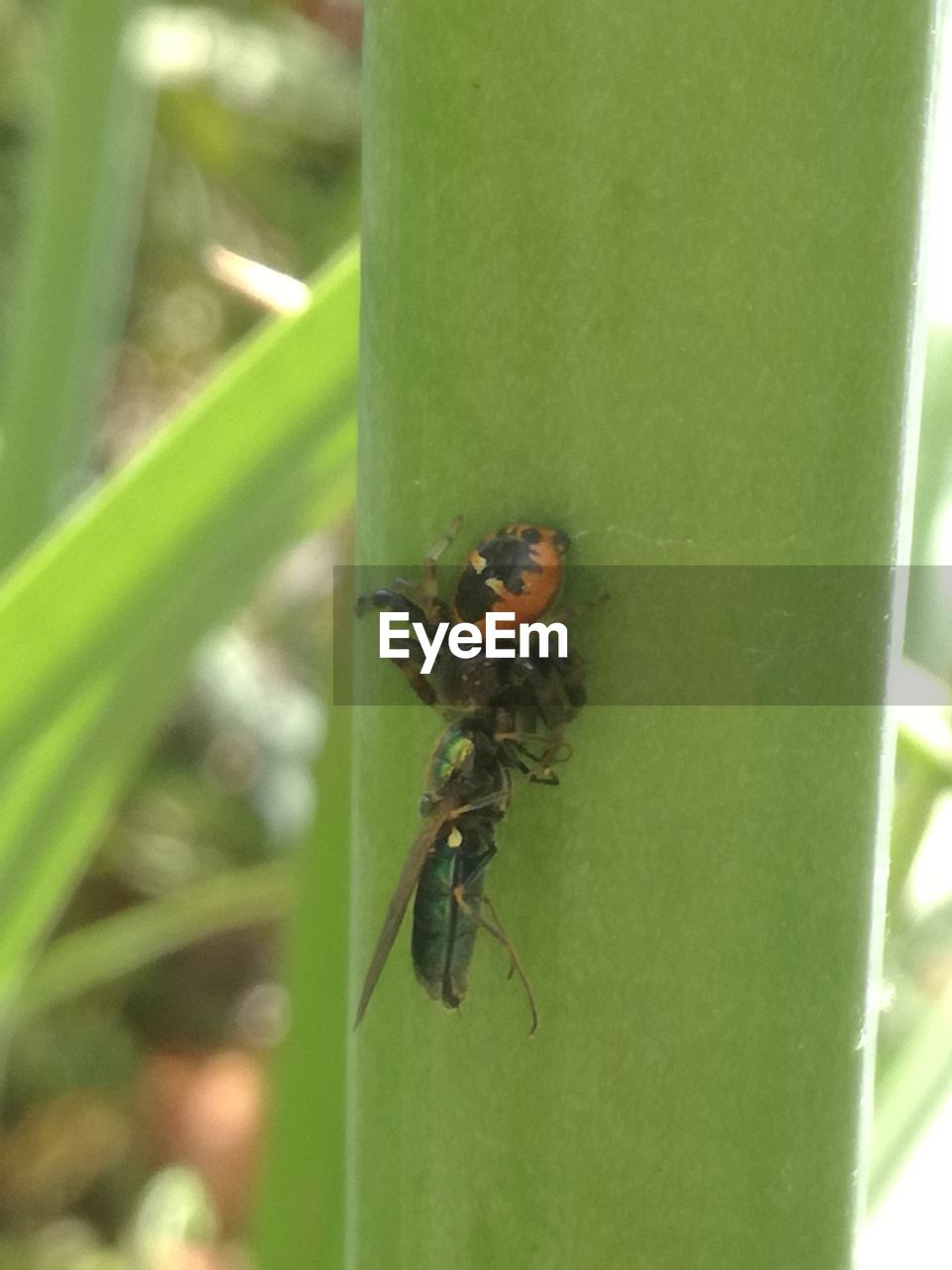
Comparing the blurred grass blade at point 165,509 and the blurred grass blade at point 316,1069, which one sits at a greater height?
the blurred grass blade at point 165,509

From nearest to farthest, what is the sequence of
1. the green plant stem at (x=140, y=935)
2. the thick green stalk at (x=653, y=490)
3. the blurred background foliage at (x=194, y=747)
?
1. the thick green stalk at (x=653, y=490)
2. the green plant stem at (x=140, y=935)
3. the blurred background foliage at (x=194, y=747)

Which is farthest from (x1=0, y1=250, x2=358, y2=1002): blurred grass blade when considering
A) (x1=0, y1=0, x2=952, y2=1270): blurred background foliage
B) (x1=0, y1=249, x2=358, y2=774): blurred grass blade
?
(x1=0, y1=0, x2=952, y2=1270): blurred background foliage

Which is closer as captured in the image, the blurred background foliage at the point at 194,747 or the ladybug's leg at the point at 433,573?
the ladybug's leg at the point at 433,573

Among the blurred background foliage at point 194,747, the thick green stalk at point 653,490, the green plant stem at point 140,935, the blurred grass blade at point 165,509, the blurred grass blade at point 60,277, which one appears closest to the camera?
the thick green stalk at point 653,490

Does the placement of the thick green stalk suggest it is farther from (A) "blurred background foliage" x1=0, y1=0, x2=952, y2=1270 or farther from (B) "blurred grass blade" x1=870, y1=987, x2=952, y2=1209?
(A) "blurred background foliage" x1=0, y1=0, x2=952, y2=1270

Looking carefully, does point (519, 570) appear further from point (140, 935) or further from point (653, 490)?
point (140, 935)

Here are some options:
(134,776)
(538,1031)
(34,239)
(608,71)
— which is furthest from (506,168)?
(134,776)

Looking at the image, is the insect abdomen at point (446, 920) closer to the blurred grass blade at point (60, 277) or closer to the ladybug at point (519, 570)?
the ladybug at point (519, 570)

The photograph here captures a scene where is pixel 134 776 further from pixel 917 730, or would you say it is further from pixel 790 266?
pixel 790 266

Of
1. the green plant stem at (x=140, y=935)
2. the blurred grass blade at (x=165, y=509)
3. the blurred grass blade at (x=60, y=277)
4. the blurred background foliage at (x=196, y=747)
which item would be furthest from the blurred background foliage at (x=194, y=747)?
the blurred grass blade at (x=165, y=509)
